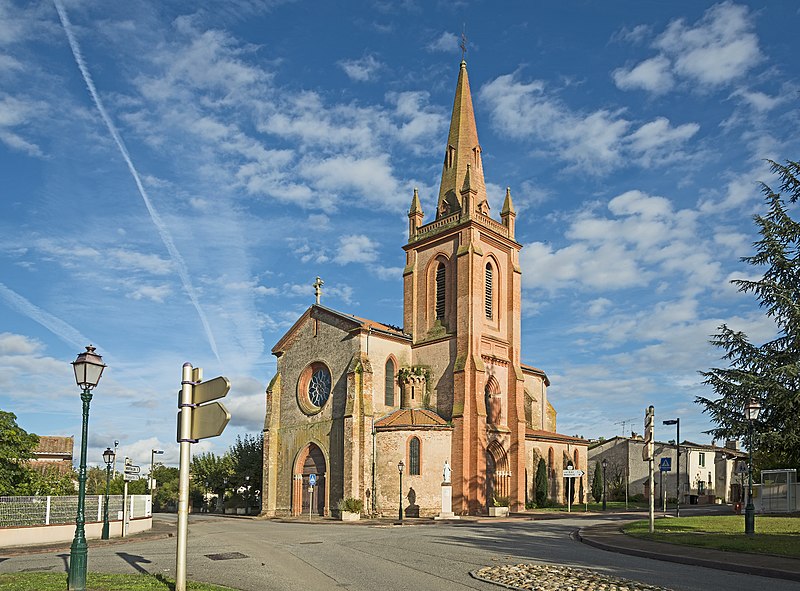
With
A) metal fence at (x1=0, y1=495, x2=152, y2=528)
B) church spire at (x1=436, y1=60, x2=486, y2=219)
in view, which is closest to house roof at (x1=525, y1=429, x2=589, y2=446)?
church spire at (x1=436, y1=60, x2=486, y2=219)

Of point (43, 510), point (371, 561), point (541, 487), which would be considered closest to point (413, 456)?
point (541, 487)

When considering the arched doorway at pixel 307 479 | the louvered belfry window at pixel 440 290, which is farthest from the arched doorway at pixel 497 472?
the arched doorway at pixel 307 479

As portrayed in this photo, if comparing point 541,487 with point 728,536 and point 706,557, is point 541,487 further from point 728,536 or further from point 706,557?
point 706,557

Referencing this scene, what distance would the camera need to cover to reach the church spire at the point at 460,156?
48344 millimetres

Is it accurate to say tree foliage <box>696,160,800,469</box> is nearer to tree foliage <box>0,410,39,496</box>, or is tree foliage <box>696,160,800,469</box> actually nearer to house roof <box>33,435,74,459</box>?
tree foliage <box>0,410,39,496</box>

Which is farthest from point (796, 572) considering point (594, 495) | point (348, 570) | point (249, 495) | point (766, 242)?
point (594, 495)

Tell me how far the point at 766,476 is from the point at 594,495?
2067 centimetres

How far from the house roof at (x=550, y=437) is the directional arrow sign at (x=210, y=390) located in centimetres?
4311

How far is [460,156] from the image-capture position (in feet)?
161

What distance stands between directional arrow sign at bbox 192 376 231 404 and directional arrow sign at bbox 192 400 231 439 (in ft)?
0.31

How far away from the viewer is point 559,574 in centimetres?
1349

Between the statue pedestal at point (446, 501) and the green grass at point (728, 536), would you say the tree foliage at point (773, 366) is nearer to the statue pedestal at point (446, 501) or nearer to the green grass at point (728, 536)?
Answer: the green grass at point (728, 536)

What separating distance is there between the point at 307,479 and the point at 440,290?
15.5 meters

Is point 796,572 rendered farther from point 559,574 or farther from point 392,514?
point 392,514
